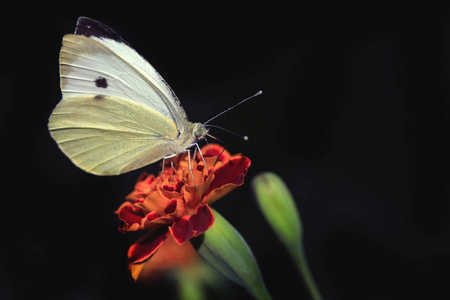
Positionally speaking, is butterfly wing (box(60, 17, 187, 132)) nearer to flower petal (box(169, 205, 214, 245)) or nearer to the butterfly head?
the butterfly head

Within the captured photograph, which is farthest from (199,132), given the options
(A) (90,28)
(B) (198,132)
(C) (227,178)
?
(A) (90,28)

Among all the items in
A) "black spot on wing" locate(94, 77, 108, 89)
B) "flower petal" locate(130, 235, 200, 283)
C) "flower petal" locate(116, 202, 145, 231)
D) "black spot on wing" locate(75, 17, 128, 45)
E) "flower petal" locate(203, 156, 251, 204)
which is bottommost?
"flower petal" locate(130, 235, 200, 283)

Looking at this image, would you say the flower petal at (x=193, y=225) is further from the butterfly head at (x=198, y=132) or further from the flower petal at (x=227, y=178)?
the butterfly head at (x=198, y=132)

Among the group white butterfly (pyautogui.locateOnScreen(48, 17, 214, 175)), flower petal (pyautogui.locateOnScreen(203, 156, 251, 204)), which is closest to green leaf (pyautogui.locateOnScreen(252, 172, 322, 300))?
flower petal (pyautogui.locateOnScreen(203, 156, 251, 204))

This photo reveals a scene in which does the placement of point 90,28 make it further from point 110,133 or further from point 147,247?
point 147,247

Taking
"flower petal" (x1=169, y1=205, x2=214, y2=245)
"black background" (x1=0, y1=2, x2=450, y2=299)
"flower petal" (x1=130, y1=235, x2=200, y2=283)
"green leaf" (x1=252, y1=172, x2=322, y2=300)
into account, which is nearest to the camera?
"flower petal" (x1=169, y1=205, x2=214, y2=245)

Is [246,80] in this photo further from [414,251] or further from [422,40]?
[414,251]
